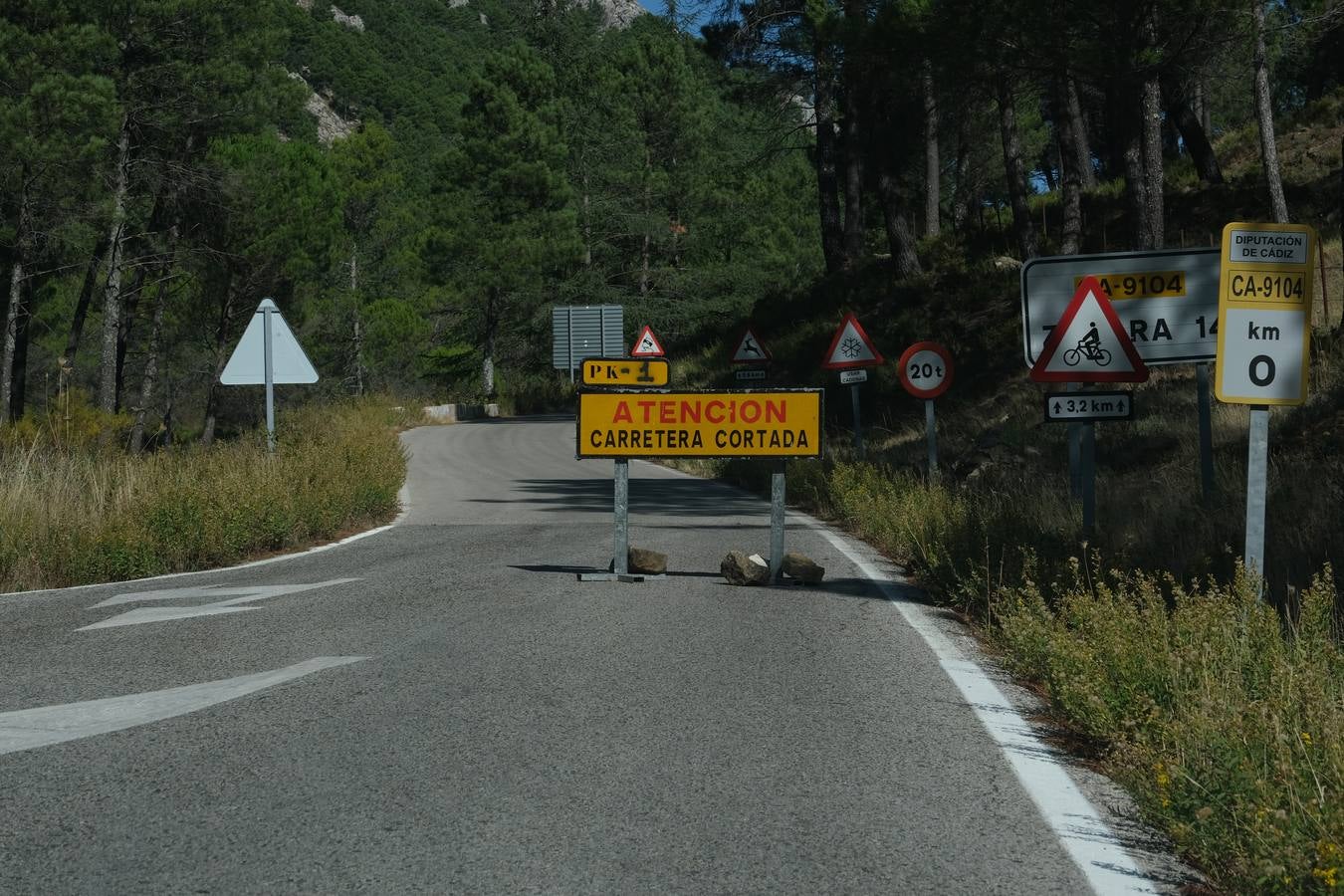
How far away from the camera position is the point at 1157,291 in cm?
1085

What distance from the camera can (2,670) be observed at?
7609 millimetres

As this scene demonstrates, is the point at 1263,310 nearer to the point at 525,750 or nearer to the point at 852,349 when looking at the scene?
the point at 525,750

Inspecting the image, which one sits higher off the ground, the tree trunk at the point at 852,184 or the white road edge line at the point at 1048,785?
the tree trunk at the point at 852,184

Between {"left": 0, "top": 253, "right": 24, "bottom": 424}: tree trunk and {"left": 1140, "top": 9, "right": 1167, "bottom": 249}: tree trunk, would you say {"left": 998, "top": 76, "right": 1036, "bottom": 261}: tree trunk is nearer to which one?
{"left": 1140, "top": 9, "right": 1167, "bottom": 249}: tree trunk

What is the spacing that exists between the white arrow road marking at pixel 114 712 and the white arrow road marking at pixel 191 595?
7.77 ft

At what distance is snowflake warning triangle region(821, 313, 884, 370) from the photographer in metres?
19.0

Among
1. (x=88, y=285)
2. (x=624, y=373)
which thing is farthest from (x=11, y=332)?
(x=624, y=373)

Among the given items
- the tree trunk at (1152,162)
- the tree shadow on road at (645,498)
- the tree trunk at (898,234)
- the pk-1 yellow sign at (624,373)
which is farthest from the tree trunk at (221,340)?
the pk-1 yellow sign at (624,373)

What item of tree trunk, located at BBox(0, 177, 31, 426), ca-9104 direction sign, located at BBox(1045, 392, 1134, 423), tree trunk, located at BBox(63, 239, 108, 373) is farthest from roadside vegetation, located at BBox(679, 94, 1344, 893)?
tree trunk, located at BBox(63, 239, 108, 373)

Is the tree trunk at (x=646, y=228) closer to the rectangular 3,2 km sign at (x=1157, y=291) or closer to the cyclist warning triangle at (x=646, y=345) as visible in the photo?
the cyclist warning triangle at (x=646, y=345)

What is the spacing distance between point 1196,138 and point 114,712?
3248 cm

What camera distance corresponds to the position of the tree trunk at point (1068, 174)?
89.4 feet

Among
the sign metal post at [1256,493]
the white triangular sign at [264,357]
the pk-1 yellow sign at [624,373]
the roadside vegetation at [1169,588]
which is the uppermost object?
the white triangular sign at [264,357]

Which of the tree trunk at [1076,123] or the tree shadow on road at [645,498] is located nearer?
the tree shadow on road at [645,498]
